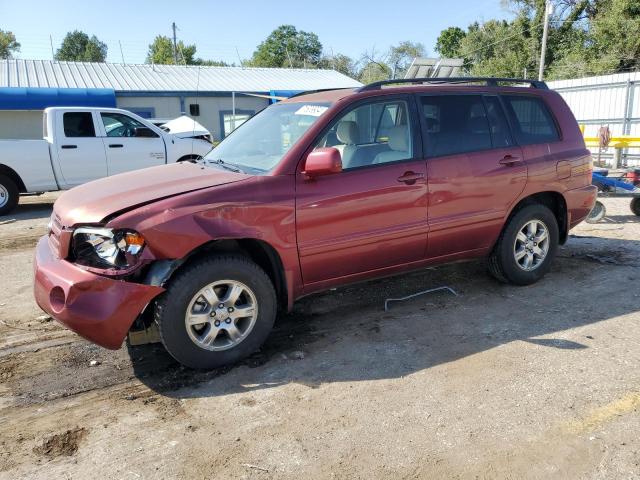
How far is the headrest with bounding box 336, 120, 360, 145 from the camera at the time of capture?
163 inches

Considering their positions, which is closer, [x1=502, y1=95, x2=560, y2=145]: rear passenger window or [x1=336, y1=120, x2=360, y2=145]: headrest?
[x1=336, y1=120, x2=360, y2=145]: headrest

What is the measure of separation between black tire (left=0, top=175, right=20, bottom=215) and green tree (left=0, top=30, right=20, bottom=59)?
67.8 meters

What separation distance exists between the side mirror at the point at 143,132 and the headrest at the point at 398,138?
7534mm

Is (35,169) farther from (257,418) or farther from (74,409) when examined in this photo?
(257,418)

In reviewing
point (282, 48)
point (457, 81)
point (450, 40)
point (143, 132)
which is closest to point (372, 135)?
point (457, 81)

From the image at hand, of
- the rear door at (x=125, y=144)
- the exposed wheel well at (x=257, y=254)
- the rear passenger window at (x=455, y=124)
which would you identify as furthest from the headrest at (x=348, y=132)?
the rear door at (x=125, y=144)

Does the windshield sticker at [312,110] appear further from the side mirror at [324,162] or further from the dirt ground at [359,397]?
the dirt ground at [359,397]

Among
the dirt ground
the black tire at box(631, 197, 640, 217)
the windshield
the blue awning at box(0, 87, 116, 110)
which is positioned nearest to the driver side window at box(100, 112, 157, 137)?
the dirt ground

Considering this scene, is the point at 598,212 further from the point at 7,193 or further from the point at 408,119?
the point at 7,193

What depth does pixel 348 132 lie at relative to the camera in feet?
13.8

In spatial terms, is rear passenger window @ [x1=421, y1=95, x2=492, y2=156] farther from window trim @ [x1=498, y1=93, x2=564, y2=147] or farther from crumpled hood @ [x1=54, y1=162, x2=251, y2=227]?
crumpled hood @ [x1=54, y1=162, x2=251, y2=227]

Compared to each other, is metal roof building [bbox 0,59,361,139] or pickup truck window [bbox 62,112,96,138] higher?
metal roof building [bbox 0,59,361,139]

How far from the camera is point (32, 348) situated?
4.07 m

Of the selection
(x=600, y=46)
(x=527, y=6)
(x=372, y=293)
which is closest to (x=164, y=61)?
(x=527, y=6)
